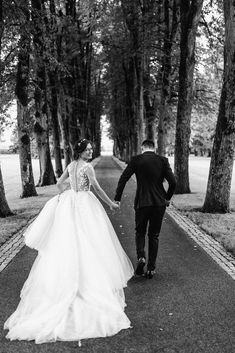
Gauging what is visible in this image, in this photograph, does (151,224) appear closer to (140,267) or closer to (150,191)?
(150,191)

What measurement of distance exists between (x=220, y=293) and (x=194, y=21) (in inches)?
499

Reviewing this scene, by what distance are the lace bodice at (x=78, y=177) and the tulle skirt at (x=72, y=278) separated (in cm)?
10

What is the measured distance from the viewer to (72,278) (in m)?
4.91

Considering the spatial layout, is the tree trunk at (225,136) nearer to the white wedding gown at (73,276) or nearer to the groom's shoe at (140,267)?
the groom's shoe at (140,267)

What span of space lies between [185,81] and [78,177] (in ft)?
39.4

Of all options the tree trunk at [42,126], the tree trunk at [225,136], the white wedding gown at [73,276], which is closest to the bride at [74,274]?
the white wedding gown at [73,276]

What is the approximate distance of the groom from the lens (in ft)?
20.6

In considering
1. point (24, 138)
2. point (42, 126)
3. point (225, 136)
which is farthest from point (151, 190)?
point (42, 126)

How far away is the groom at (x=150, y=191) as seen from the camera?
20.6 ft

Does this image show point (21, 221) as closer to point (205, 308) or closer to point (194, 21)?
point (205, 308)

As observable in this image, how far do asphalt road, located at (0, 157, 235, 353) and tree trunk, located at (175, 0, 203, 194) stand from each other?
9384 mm

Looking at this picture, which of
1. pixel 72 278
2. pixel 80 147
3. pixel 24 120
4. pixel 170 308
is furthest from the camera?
pixel 24 120

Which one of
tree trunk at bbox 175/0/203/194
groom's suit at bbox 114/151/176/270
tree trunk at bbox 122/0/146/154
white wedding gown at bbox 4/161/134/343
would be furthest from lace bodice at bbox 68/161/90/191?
tree trunk at bbox 122/0/146/154

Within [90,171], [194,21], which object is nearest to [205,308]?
[90,171]
